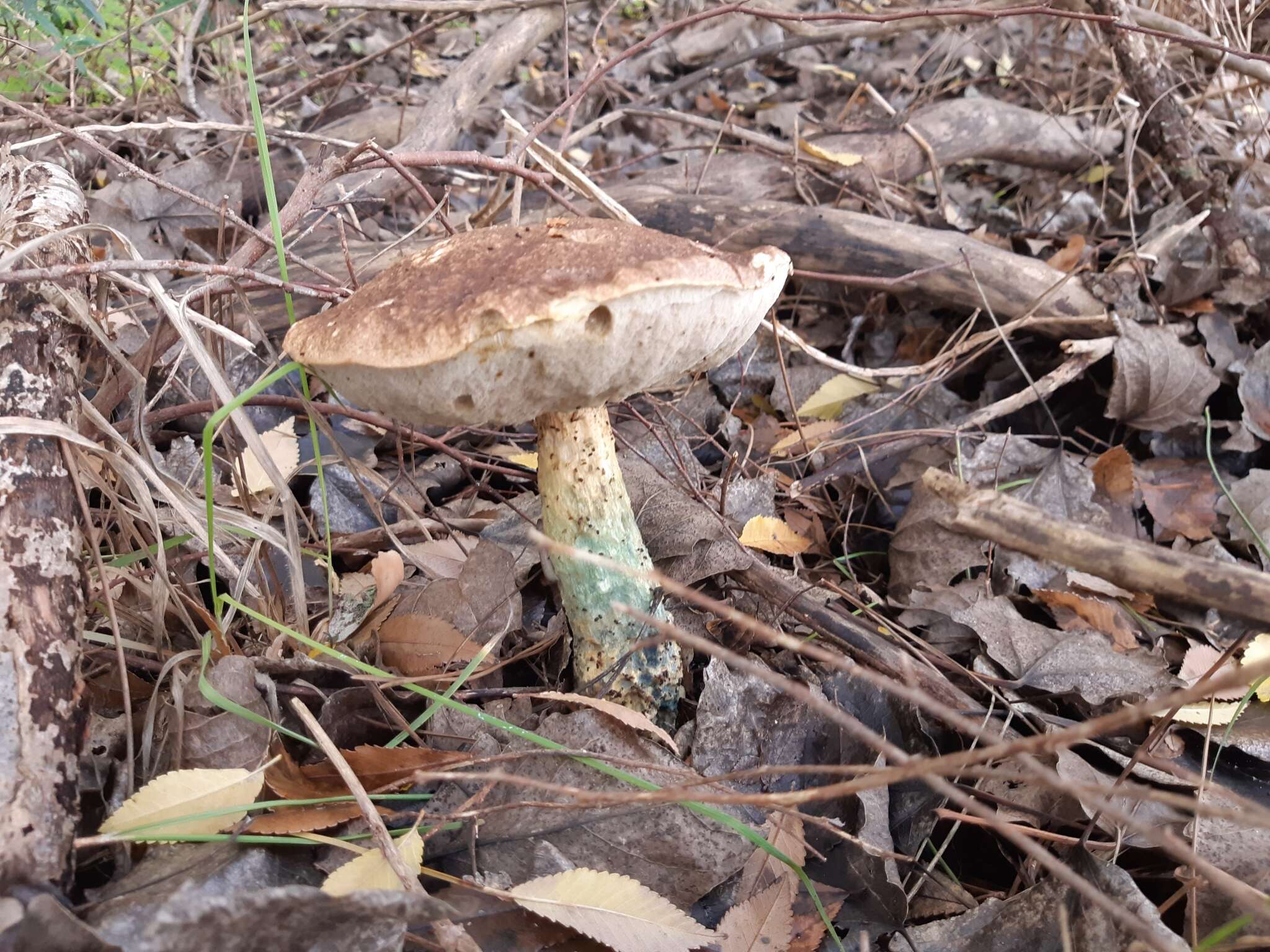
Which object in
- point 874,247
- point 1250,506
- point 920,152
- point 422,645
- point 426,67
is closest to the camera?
point 422,645

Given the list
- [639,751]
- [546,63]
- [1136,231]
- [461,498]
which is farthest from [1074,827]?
[546,63]

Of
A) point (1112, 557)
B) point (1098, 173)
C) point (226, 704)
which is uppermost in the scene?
point (1112, 557)

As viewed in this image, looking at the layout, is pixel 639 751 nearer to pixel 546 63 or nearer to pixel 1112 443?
pixel 1112 443

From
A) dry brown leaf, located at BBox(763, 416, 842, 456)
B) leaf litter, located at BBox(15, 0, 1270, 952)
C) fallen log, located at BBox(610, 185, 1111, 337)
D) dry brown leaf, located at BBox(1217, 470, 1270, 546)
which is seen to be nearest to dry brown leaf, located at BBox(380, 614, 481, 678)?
leaf litter, located at BBox(15, 0, 1270, 952)

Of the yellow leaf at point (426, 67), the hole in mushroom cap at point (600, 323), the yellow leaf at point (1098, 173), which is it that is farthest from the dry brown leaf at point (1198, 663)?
the yellow leaf at point (426, 67)

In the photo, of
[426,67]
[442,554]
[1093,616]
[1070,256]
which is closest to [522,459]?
[442,554]

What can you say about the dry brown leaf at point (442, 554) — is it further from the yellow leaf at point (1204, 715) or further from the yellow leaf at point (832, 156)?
the yellow leaf at point (832, 156)

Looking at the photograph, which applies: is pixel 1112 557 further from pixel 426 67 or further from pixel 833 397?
pixel 426 67
